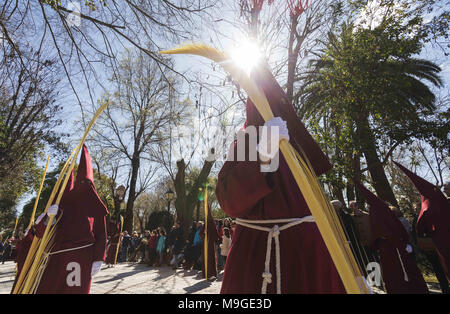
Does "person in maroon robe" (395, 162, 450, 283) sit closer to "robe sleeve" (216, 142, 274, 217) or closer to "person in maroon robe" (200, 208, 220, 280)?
Result: "robe sleeve" (216, 142, 274, 217)

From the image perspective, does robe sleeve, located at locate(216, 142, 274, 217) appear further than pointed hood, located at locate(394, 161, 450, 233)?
No

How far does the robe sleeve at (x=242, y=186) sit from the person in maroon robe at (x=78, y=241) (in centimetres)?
302

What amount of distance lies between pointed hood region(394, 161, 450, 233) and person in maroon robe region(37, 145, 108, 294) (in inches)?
207

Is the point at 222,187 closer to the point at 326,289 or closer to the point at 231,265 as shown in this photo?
the point at 231,265

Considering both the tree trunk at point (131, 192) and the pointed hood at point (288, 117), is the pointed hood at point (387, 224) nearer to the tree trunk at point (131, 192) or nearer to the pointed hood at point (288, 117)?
the pointed hood at point (288, 117)

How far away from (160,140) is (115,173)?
544 cm

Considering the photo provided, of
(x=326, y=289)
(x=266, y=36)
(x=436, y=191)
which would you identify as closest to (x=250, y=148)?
(x=326, y=289)

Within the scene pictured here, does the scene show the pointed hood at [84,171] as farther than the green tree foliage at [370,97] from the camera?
No

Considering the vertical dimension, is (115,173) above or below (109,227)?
above

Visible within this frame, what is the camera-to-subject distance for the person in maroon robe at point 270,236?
1.53 metres

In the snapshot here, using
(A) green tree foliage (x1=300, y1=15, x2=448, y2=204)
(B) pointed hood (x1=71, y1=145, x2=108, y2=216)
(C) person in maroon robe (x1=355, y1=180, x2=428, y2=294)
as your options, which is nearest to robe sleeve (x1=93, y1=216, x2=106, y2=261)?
(B) pointed hood (x1=71, y1=145, x2=108, y2=216)

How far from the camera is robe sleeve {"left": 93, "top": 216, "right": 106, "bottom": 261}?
13.1ft

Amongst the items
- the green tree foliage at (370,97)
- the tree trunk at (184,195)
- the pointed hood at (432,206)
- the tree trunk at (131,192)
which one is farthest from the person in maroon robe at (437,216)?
the tree trunk at (131,192)

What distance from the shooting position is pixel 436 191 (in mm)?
4988
